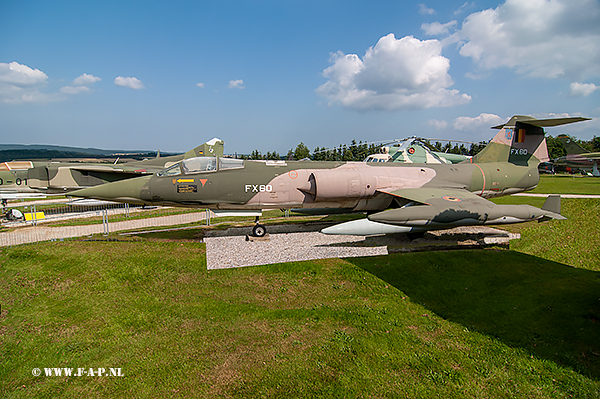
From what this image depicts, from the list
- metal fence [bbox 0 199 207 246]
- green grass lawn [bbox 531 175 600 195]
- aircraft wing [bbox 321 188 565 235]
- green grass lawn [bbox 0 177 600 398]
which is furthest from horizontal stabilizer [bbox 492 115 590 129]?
metal fence [bbox 0 199 207 246]

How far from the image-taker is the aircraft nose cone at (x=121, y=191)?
9.59m

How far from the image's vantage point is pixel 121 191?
9.72 meters

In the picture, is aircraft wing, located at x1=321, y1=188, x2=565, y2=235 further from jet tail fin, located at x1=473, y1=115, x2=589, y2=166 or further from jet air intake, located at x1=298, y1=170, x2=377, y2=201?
jet tail fin, located at x1=473, y1=115, x2=589, y2=166

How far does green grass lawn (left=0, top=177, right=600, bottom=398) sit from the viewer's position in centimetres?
436

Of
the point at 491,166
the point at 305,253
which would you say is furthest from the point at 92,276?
the point at 491,166

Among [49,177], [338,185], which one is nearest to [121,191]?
[338,185]

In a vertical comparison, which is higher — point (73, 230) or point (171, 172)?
point (171, 172)

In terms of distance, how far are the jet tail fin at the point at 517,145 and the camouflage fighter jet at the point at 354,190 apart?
1.66 ft

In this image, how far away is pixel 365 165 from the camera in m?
11.9

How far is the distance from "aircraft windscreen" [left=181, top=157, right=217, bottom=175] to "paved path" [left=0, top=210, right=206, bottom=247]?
580 centimetres

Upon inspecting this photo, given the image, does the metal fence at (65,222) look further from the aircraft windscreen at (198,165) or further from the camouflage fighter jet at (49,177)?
the aircraft windscreen at (198,165)

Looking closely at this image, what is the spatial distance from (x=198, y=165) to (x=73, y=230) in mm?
7661

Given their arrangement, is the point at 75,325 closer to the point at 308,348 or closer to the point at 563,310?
the point at 308,348

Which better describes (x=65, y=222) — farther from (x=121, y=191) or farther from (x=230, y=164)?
(x=230, y=164)
